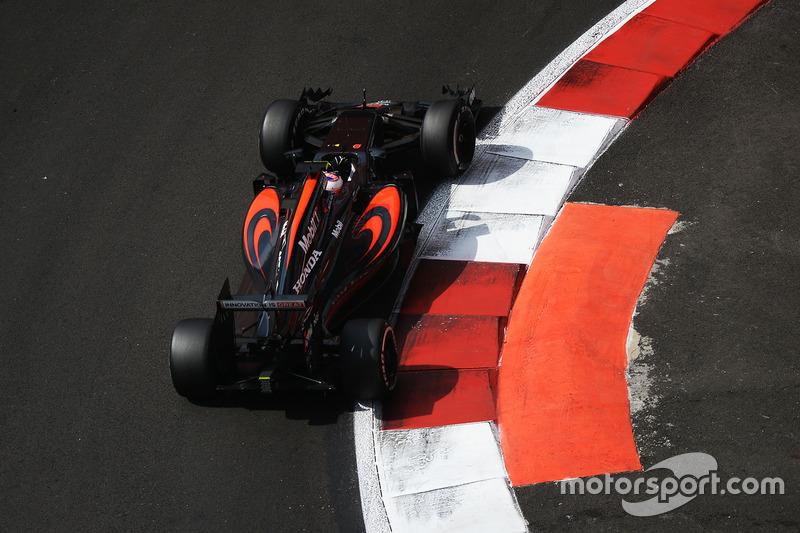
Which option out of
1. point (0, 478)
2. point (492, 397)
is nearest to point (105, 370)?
point (0, 478)

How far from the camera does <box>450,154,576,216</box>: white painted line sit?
828cm

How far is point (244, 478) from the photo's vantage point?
6.22 meters

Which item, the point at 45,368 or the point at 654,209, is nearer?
the point at 45,368

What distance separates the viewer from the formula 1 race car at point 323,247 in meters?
6.36

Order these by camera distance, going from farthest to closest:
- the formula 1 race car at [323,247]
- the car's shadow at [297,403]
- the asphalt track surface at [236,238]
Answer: the car's shadow at [297,403], the formula 1 race car at [323,247], the asphalt track surface at [236,238]

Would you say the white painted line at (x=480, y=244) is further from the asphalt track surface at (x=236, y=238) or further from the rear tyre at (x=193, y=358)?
the rear tyre at (x=193, y=358)

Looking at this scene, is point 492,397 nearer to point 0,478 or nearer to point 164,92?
point 0,478

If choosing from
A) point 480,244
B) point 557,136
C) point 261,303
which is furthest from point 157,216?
point 557,136

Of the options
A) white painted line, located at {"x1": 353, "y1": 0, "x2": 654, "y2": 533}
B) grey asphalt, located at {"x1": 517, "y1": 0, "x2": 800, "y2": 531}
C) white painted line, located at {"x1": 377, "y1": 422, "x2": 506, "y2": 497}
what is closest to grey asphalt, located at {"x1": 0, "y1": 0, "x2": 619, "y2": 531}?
white painted line, located at {"x1": 353, "y1": 0, "x2": 654, "y2": 533}

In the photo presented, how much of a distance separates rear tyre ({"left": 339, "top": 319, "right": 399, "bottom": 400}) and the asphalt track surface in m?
0.44

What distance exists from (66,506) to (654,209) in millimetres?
5509

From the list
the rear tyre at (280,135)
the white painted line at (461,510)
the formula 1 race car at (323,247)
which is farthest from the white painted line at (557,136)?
the white painted line at (461,510)

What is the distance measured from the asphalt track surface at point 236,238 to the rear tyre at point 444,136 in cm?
125

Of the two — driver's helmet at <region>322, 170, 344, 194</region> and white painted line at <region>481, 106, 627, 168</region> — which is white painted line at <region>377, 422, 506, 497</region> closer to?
driver's helmet at <region>322, 170, 344, 194</region>
